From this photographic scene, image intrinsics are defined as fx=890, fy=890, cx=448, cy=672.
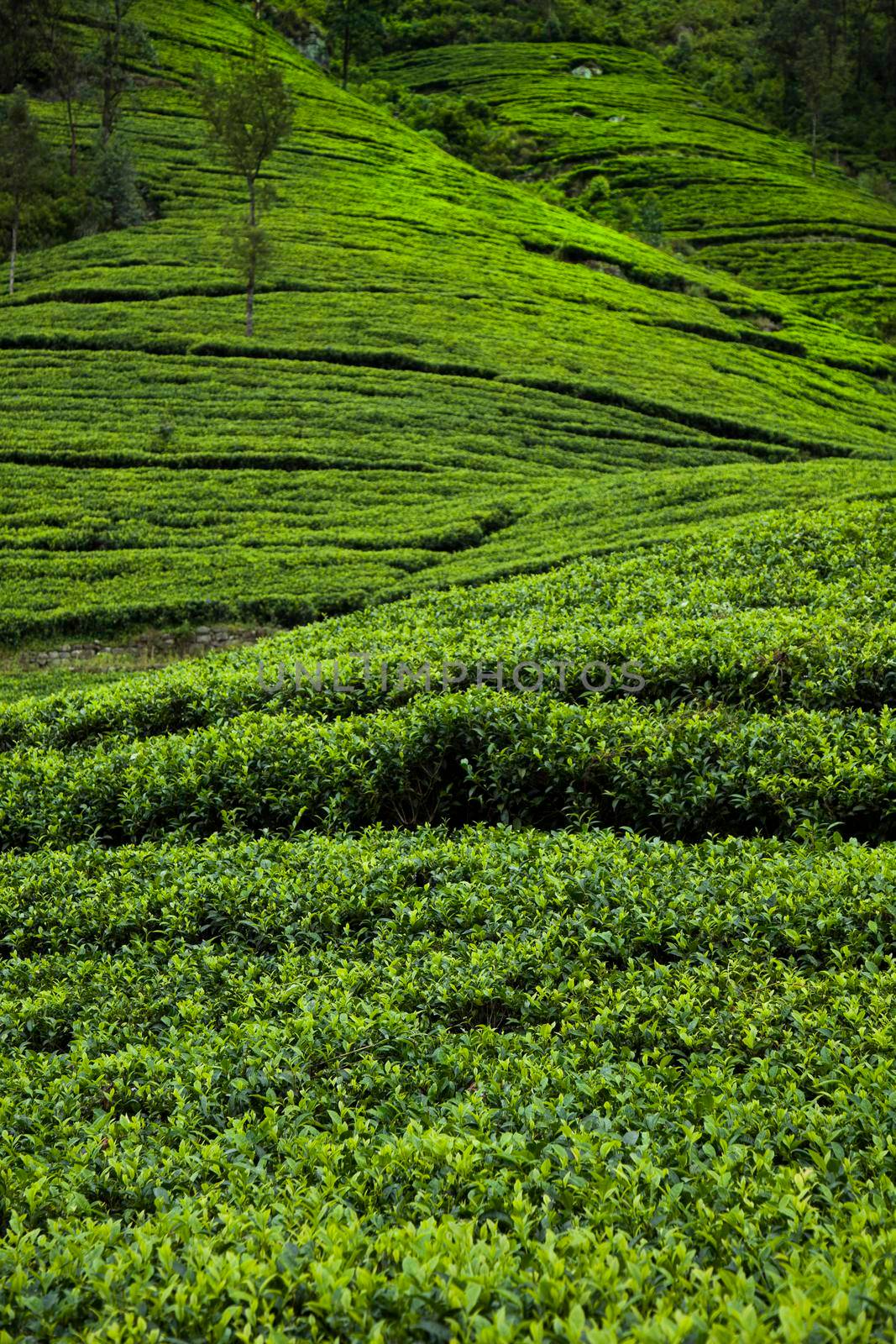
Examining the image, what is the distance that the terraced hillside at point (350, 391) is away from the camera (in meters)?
28.6

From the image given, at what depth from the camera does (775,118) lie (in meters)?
136

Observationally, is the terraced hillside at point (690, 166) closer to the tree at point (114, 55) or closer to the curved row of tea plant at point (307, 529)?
the tree at point (114, 55)

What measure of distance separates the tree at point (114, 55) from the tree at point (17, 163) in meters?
15.3

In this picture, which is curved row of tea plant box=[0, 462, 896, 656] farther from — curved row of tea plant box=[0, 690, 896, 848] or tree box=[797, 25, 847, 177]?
tree box=[797, 25, 847, 177]

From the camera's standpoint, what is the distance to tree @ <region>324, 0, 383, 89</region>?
105938mm

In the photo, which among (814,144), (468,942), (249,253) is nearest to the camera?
(468,942)

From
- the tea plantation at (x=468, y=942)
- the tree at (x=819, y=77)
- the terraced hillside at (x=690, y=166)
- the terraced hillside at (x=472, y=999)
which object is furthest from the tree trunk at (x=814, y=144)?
the terraced hillside at (x=472, y=999)

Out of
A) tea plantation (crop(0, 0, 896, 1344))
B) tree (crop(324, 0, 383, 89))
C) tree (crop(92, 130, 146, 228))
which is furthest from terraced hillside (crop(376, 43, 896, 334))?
tea plantation (crop(0, 0, 896, 1344))

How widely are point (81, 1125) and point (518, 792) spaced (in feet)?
18.1

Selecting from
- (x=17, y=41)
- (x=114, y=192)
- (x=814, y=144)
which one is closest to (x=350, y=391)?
(x=114, y=192)

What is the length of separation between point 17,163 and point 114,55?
30300mm

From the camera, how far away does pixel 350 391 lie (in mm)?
44125

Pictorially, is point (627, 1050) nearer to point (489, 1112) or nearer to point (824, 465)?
point (489, 1112)

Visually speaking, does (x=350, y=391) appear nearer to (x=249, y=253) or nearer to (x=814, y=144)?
(x=249, y=253)
